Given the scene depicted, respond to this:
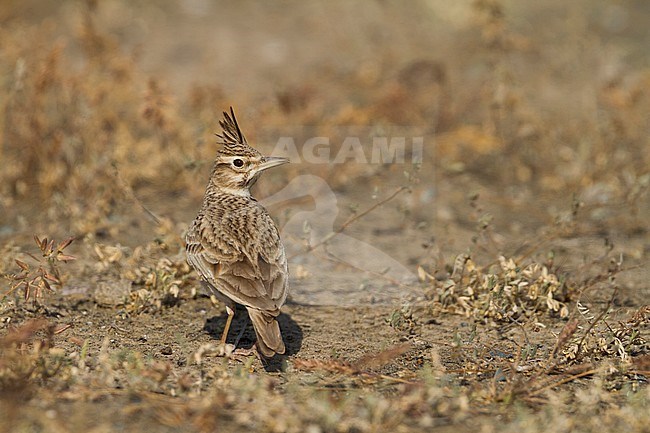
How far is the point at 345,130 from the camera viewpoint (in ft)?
31.6

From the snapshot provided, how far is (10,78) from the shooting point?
26.7 feet

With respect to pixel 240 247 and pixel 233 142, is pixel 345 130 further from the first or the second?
pixel 240 247

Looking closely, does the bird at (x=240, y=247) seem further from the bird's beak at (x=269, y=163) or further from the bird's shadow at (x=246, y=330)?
the bird's shadow at (x=246, y=330)

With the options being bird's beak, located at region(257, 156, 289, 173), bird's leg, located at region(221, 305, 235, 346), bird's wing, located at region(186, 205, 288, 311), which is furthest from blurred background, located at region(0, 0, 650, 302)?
bird's leg, located at region(221, 305, 235, 346)

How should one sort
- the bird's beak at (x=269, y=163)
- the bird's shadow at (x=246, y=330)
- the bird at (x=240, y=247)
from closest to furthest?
the bird at (x=240, y=247), the bird's shadow at (x=246, y=330), the bird's beak at (x=269, y=163)

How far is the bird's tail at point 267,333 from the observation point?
15.5ft

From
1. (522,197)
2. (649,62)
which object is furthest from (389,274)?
(649,62)

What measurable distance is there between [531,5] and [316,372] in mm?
11277

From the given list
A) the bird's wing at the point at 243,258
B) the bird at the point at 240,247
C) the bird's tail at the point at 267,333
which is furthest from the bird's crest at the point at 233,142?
the bird's tail at the point at 267,333

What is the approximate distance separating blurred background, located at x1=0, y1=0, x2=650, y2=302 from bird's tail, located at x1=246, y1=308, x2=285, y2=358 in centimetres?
126

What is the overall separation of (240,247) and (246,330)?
0.88 metres

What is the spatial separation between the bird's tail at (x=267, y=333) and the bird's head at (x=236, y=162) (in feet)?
4.29

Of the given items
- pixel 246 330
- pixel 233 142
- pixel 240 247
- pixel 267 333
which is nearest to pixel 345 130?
pixel 233 142

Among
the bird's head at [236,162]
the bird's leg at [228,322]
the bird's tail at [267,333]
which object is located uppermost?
the bird's head at [236,162]
